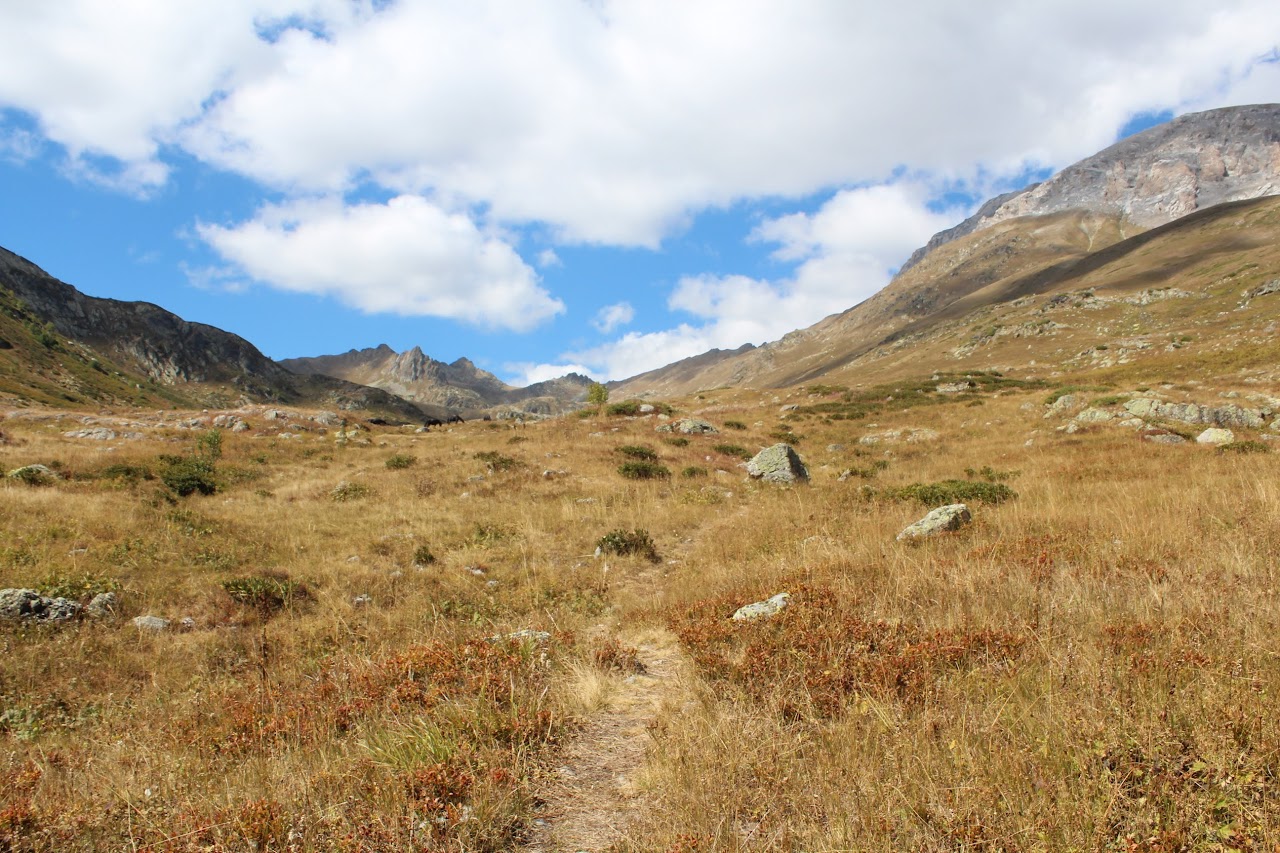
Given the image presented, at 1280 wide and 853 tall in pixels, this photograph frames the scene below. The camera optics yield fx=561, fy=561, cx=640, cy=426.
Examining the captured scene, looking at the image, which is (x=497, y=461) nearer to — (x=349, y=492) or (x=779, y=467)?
(x=349, y=492)

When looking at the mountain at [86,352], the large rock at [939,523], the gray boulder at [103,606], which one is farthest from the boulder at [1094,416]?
the mountain at [86,352]

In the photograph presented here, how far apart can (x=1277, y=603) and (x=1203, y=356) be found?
1932 inches

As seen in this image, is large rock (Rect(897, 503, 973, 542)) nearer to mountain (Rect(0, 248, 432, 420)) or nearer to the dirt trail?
the dirt trail

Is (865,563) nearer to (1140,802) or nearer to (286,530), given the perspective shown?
(1140,802)

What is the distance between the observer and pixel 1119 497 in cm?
1000

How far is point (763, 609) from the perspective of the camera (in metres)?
6.39

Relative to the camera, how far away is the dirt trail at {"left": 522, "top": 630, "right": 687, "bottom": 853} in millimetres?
3441

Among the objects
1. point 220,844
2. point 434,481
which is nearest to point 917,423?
point 434,481

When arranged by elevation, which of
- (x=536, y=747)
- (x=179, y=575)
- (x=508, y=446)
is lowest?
(x=536, y=747)

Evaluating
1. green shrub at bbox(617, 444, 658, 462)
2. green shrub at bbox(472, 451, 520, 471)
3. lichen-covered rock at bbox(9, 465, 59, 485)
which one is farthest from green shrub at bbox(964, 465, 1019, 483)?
lichen-covered rock at bbox(9, 465, 59, 485)

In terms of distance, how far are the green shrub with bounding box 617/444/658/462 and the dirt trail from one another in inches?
693

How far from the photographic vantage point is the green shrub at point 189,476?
16484mm

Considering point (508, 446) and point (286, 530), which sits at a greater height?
point (508, 446)

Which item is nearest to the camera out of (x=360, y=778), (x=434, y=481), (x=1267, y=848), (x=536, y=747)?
(x=1267, y=848)
